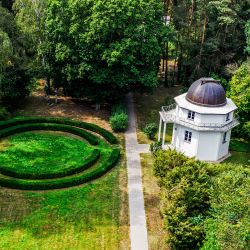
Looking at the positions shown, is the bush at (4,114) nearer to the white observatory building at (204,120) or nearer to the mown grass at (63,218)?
the mown grass at (63,218)

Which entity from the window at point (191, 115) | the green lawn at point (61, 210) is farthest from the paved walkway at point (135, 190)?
the window at point (191, 115)

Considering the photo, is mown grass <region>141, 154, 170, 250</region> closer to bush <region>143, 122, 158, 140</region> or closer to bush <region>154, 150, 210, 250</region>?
bush <region>154, 150, 210, 250</region>

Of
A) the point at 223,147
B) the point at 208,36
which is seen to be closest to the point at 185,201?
the point at 223,147

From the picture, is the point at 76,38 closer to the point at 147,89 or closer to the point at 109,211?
the point at 147,89

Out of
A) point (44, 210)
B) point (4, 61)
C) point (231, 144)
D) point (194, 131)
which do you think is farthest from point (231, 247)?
point (4, 61)

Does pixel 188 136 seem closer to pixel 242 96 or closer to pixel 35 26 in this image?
pixel 242 96

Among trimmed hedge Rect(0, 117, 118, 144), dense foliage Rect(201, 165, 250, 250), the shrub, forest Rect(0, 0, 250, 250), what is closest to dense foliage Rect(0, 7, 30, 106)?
forest Rect(0, 0, 250, 250)
